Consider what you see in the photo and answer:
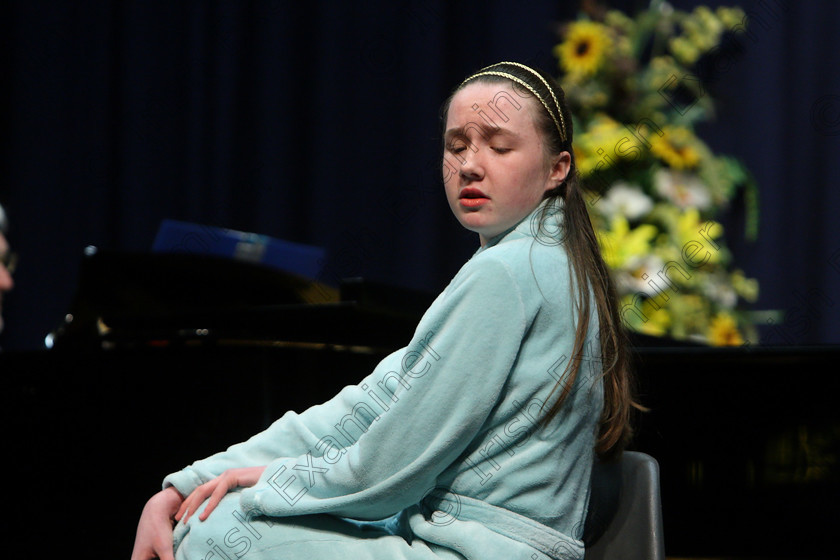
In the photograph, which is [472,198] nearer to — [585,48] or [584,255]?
[584,255]

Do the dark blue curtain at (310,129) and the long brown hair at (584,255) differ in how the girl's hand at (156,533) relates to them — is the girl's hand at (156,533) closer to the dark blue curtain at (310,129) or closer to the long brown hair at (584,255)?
the long brown hair at (584,255)

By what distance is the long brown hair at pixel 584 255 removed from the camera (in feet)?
4.10

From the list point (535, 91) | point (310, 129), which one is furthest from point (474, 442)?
point (310, 129)

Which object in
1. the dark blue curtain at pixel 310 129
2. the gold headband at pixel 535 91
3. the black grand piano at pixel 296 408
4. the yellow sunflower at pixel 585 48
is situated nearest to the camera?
the gold headband at pixel 535 91

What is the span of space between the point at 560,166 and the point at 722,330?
2.14m

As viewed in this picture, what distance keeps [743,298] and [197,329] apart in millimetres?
2261

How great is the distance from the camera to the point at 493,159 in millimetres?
1265

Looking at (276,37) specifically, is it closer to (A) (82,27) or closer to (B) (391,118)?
(B) (391,118)

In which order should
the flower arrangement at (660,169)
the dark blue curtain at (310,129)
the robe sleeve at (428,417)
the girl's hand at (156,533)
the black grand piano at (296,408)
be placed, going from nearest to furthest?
the robe sleeve at (428,417), the girl's hand at (156,533), the black grand piano at (296,408), the flower arrangement at (660,169), the dark blue curtain at (310,129)

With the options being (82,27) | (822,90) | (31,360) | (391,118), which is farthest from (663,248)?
(82,27)

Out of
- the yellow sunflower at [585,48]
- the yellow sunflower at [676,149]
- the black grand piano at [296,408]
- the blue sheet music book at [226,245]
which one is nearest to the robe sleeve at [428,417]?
the black grand piano at [296,408]

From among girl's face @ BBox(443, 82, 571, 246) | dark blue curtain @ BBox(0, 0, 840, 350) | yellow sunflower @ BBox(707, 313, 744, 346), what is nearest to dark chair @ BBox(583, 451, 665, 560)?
girl's face @ BBox(443, 82, 571, 246)

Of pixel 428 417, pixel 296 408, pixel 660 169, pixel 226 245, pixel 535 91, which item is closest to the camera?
pixel 428 417

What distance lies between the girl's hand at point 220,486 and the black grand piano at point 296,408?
2.91 feet
